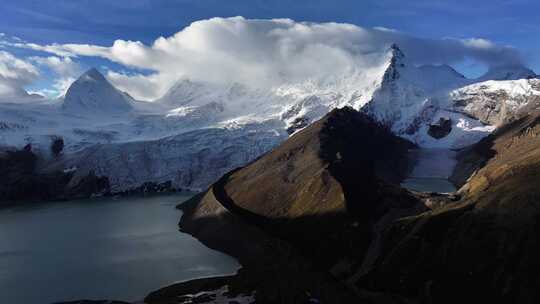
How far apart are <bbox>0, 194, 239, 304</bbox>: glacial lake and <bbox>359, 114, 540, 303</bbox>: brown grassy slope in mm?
23426

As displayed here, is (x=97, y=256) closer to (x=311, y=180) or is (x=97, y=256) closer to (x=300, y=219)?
(x=300, y=219)

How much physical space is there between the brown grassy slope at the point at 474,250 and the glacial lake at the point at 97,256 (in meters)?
23.4

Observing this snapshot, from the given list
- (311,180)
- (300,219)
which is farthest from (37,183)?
(300,219)

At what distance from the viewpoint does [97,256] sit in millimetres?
90125

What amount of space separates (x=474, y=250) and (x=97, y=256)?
170 feet

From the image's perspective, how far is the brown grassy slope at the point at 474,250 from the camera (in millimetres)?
57125

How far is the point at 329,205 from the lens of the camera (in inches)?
3541

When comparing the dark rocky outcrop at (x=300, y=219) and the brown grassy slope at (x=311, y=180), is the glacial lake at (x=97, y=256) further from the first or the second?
the brown grassy slope at (x=311, y=180)

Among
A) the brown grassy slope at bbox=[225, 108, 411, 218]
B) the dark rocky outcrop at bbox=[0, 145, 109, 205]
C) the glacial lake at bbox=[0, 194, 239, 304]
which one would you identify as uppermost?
the brown grassy slope at bbox=[225, 108, 411, 218]

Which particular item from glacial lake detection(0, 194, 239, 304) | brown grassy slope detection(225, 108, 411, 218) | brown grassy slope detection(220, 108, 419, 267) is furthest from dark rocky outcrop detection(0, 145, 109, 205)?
brown grassy slope detection(225, 108, 411, 218)

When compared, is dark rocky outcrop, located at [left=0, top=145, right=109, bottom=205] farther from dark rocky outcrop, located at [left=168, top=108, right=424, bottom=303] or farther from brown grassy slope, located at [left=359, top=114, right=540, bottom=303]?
brown grassy slope, located at [left=359, top=114, right=540, bottom=303]

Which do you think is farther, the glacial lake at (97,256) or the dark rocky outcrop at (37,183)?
the dark rocky outcrop at (37,183)

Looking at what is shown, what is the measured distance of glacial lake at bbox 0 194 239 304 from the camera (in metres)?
73.1

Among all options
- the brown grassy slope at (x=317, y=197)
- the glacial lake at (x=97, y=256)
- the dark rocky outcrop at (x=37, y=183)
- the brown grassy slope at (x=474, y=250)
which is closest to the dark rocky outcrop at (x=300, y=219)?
the brown grassy slope at (x=317, y=197)
